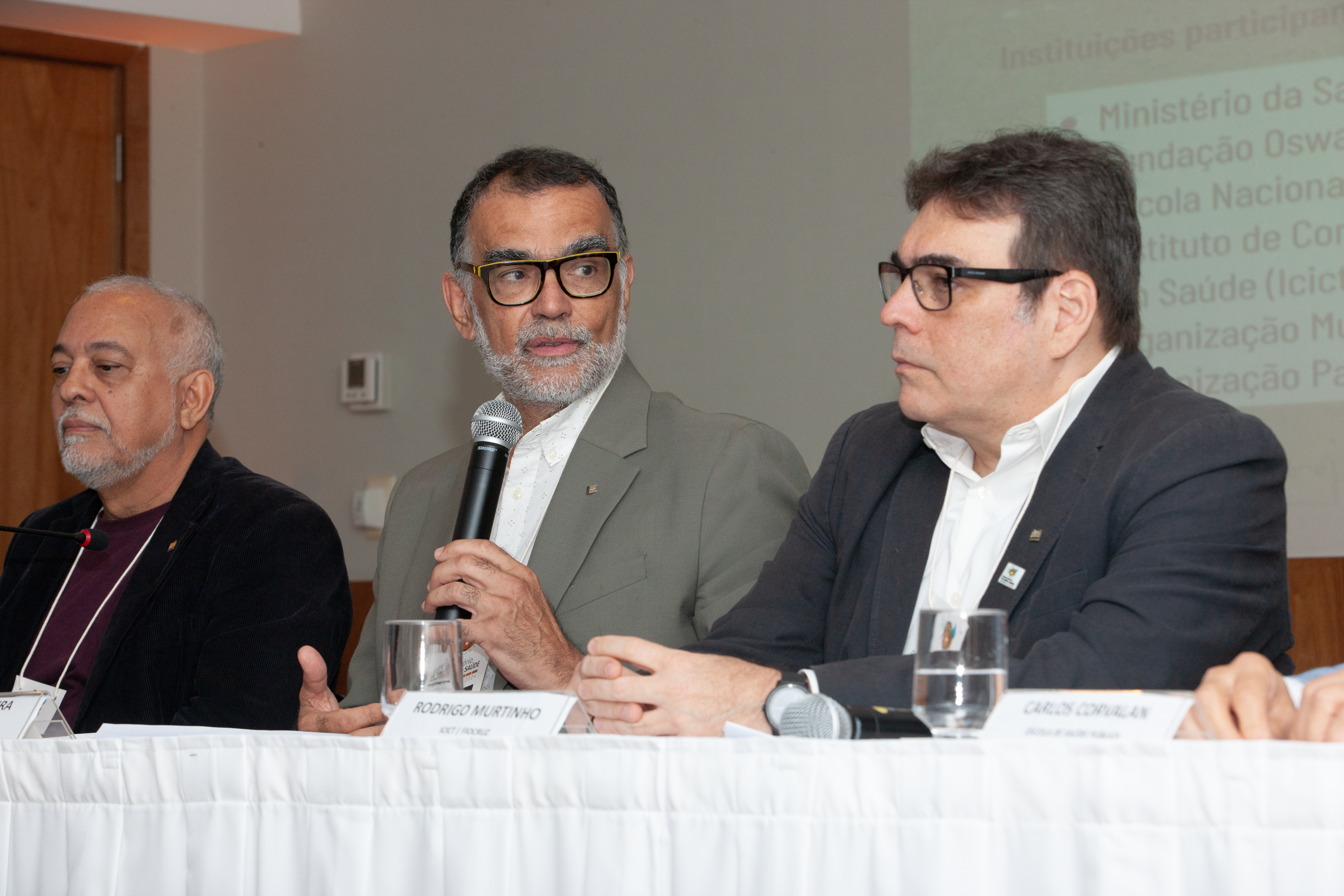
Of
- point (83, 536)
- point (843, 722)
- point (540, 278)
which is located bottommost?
point (843, 722)

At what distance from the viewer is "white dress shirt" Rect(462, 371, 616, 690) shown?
8.27 feet

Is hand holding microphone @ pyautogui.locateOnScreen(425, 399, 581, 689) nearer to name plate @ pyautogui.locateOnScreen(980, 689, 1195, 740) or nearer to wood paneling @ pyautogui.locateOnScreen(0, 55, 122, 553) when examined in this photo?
name plate @ pyautogui.locateOnScreen(980, 689, 1195, 740)

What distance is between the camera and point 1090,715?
3.51 ft

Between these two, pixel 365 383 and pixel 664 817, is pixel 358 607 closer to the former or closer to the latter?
pixel 365 383

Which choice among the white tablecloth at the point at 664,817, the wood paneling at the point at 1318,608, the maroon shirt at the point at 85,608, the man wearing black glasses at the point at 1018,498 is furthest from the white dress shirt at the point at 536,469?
the wood paneling at the point at 1318,608

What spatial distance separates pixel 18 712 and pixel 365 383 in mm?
2993

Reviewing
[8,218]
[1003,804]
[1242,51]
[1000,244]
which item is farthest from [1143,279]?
[8,218]

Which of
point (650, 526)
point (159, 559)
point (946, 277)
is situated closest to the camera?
point (946, 277)

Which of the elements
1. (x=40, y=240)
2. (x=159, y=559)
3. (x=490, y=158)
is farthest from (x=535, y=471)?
(x=40, y=240)

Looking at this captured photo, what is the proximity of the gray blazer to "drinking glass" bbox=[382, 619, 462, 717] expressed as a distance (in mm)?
823

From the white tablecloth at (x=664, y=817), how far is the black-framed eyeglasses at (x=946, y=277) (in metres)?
0.92

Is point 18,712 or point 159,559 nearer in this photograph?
point 18,712

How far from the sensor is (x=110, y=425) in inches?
111

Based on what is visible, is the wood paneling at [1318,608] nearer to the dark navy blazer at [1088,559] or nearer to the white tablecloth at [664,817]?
the dark navy blazer at [1088,559]
